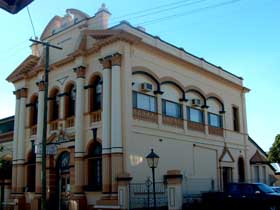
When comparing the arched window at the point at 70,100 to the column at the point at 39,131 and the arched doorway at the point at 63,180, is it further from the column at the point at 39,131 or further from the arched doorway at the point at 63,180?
the arched doorway at the point at 63,180

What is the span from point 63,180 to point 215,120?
464 inches

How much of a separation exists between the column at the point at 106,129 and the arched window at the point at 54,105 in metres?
5.72

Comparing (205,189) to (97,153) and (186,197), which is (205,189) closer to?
(186,197)

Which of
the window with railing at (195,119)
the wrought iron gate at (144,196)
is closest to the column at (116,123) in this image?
the wrought iron gate at (144,196)

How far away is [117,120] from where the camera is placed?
20.2 metres

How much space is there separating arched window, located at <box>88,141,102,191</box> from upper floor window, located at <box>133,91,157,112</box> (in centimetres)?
305

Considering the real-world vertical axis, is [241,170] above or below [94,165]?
below

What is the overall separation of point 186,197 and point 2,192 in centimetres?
1505

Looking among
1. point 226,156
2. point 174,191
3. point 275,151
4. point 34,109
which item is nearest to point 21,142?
point 34,109

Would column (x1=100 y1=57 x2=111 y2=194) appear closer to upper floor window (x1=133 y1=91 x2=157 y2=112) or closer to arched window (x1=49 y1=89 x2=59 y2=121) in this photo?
upper floor window (x1=133 y1=91 x2=157 y2=112)

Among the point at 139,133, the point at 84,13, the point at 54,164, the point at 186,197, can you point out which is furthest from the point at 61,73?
the point at 186,197

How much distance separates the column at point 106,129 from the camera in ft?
65.7

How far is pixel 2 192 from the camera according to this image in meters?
29.3

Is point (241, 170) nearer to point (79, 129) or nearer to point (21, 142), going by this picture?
point (79, 129)
